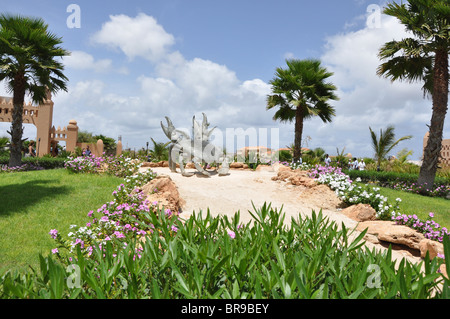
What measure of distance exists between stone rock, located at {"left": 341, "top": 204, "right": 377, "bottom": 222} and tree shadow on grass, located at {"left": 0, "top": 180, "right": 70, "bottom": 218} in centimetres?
771

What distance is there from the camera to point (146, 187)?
724 centimetres

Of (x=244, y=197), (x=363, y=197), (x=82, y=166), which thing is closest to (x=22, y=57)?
(x=82, y=166)

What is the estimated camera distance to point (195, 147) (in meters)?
11.1

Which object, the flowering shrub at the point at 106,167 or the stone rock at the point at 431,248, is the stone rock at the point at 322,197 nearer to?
the stone rock at the point at 431,248

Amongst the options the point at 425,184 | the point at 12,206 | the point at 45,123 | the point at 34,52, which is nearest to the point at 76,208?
the point at 12,206

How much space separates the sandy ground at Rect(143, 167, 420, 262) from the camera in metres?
7.13

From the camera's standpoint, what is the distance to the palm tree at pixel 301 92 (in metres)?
16.0

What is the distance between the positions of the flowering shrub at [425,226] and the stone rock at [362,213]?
48 cm

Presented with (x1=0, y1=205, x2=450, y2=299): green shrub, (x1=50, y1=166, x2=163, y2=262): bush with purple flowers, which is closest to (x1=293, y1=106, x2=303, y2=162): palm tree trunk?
(x1=50, y1=166, x2=163, y2=262): bush with purple flowers

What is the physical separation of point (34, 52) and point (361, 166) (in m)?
19.1

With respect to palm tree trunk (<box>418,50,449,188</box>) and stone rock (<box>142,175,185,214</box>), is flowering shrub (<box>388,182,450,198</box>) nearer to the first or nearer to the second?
palm tree trunk (<box>418,50,449,188</box>)

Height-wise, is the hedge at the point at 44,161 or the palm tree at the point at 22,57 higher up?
the palm tree at the point at 22,57

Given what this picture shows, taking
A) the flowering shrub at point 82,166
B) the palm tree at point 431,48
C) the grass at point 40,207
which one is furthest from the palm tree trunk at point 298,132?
the flowering shrub at point 82,166

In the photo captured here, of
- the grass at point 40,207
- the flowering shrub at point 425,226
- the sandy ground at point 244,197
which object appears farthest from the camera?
the sandy ground at point 244,197
